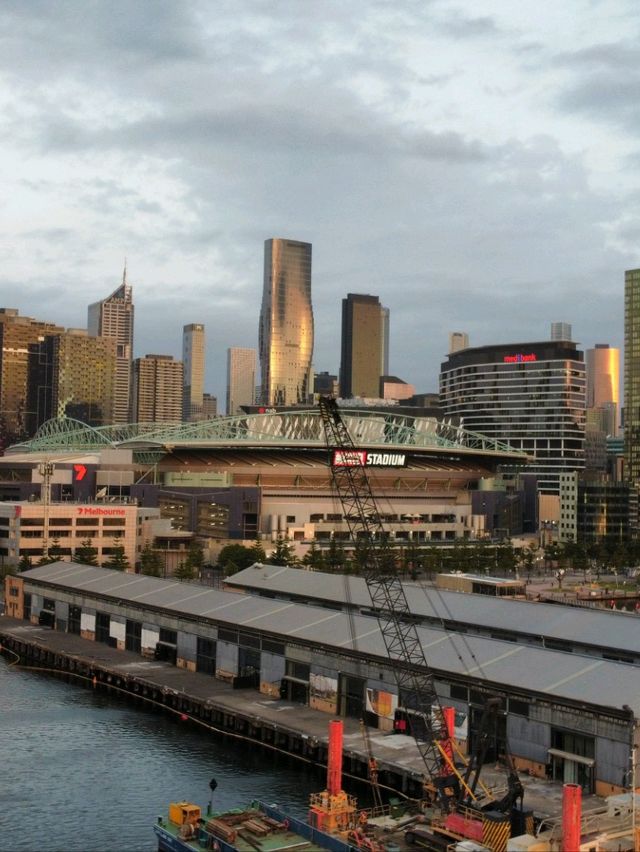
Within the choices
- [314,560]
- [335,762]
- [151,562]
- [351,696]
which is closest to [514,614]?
[351,696]

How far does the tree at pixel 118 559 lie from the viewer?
133125mm

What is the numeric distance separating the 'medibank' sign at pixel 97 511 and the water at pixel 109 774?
6905cm

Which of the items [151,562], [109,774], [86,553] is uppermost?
[86,553]

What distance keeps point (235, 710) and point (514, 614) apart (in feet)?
69.0

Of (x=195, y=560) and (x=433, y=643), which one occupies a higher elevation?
(x=433, y=643)

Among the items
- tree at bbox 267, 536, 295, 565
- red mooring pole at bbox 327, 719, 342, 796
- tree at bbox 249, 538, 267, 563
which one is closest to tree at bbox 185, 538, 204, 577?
tree at bbox 249, 538, 267, 563

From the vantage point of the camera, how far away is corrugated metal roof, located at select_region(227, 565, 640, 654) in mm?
71062

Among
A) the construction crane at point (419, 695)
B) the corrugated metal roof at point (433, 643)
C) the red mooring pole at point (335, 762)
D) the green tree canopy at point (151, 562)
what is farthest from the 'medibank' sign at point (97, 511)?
the red mooring pole at point (335, 762)

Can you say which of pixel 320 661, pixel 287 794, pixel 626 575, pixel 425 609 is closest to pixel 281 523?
pixel 626 575

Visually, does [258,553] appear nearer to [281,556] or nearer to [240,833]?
[281,556]

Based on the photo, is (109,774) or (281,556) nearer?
(109,774)

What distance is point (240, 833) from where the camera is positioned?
46656 millimetres

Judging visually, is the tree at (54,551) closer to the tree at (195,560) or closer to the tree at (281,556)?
the tree at (195,560)

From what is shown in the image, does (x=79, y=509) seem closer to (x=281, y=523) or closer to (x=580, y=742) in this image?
(x=281, y=523)
